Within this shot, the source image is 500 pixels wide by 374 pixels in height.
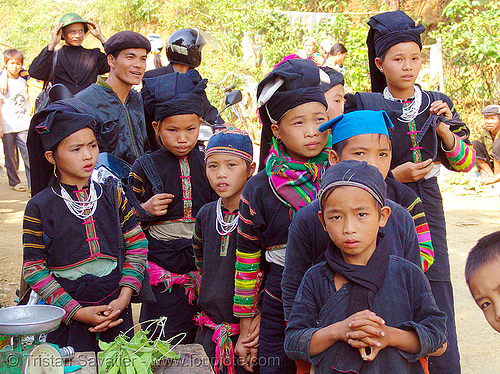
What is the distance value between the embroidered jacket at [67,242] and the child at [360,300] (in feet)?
4.18

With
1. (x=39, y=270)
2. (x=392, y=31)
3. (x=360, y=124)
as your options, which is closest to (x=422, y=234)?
(x=360, y=124)

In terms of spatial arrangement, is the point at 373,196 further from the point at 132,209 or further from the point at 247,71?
the point at 247,71

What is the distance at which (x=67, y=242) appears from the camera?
2.81m

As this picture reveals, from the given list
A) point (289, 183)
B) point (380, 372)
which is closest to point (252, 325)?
point (289, 183)

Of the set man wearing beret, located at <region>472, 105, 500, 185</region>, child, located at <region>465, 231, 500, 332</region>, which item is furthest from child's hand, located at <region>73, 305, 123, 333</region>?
Result: man wearing beret, located at <region>472, 105, 500, 185</region>

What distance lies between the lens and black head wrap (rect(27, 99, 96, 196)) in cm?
284

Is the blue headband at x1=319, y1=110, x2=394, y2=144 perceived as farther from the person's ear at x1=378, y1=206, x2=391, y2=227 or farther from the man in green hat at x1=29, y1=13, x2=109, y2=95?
the man in green hat at x1=29, y1=13, x2=109, y2=95

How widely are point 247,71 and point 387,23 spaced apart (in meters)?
12.7

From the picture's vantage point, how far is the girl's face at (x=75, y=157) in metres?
2.86

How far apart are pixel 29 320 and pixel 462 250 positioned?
5.66 m

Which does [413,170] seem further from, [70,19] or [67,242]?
[70,19]

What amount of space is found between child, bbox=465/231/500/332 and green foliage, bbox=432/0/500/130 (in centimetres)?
1043

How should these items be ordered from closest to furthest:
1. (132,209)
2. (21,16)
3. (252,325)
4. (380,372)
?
(380,372)
(252,325)
(132,209)
(21,16)

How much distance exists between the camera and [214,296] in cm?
289
